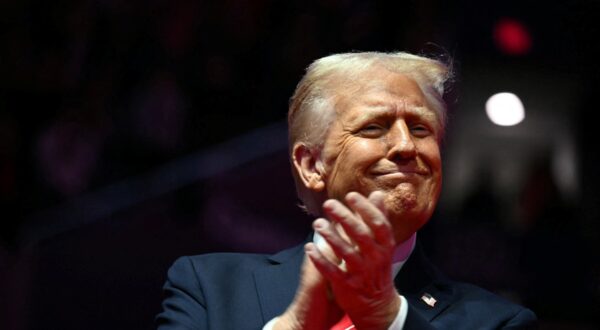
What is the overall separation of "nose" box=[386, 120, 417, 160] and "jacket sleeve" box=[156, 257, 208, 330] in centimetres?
50

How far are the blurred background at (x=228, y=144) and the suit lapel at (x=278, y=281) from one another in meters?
0.77

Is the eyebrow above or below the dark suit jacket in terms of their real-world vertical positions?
above

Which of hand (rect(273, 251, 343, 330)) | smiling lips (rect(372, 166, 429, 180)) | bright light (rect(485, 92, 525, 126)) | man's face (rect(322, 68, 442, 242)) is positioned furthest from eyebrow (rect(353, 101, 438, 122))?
bright light (rect(485, 92, 525, 126))

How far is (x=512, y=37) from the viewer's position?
119 inches

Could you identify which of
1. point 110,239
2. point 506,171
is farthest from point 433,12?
point 110,239

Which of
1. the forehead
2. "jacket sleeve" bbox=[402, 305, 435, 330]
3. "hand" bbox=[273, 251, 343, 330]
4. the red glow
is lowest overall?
"jacket sleeve" bbox=[402, 305, 435, 330]

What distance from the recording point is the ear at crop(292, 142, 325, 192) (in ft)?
5.41

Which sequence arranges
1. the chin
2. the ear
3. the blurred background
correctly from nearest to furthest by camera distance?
the chin → the ear → the blurred background

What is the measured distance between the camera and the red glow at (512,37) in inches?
118

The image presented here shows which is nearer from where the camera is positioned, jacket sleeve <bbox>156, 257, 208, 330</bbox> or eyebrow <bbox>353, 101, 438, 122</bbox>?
eyebrow <bbox>353, 101, 438, 122</bbox>

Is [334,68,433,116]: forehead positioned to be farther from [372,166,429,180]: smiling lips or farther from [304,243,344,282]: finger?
[304,243,344,282]: finger

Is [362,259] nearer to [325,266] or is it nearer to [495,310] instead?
[325,266]

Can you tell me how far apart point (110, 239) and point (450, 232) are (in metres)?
1.03

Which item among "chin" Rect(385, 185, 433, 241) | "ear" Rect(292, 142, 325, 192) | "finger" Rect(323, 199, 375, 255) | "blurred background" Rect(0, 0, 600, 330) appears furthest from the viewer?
"blurred background" Rect(0, 0, 600, 330)
